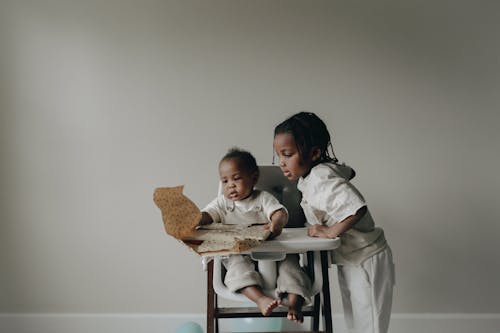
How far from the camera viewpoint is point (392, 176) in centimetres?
203

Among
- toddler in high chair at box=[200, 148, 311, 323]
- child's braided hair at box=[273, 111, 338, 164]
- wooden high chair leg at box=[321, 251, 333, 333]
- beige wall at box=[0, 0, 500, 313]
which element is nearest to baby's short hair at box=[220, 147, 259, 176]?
toddler in high chair at box=[200, 148, 311, 323]

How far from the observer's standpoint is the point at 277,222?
4.31ft

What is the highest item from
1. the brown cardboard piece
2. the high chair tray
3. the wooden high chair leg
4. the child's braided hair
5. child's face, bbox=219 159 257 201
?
the child's braided hair

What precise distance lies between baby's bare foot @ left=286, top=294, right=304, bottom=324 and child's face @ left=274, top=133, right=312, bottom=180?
390 millimetres

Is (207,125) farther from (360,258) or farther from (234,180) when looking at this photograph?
(360,258)

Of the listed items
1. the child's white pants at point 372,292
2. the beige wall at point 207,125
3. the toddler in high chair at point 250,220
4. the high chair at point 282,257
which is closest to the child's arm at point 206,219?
the toddler in high chair at point 250,220

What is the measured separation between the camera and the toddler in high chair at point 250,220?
4.07 ft

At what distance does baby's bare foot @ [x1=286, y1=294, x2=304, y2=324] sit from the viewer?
1.20 meters

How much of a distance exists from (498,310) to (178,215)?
1603 millimetres

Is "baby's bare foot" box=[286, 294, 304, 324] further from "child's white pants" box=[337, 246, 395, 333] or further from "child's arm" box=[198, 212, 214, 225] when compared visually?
"child's arm" box=[198, 212, 214, 225]

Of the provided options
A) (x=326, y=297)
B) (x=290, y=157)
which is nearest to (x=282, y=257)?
(x=326, y=297)

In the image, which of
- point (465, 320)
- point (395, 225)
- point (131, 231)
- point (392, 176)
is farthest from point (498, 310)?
point (131, 231)

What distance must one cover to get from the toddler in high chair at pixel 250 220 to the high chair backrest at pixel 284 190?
0.12 m

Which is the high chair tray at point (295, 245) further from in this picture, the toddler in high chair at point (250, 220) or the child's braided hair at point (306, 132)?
the child's braided hair at point (306, 132)
